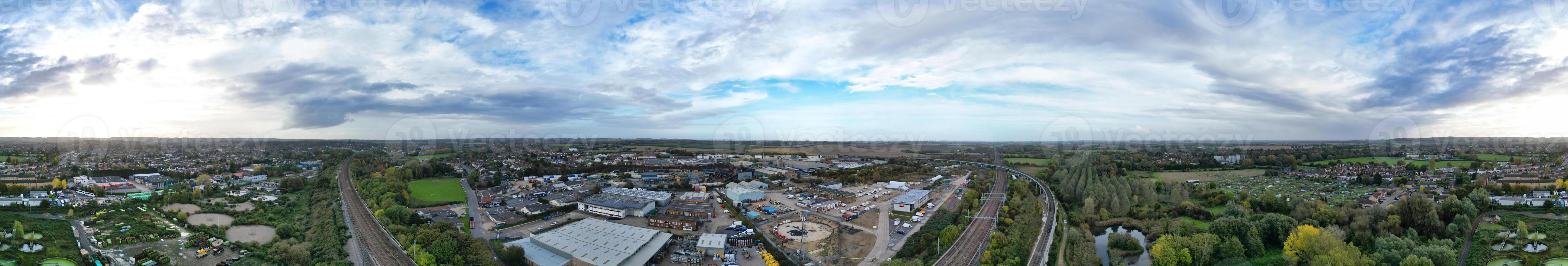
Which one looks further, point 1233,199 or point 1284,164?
point 1284,164

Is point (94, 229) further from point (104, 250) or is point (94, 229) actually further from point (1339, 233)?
point (1339, 233)

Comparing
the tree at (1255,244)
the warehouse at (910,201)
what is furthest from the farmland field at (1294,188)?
the warehouse at (910,201)

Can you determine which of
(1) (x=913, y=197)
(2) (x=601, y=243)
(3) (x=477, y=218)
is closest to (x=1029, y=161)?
(1) (x=913, y=197)

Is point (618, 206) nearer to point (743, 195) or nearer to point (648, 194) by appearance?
point (648, 194)

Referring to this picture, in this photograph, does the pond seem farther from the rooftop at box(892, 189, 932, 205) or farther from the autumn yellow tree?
the rooftop at box(892, 189, 932, 205)

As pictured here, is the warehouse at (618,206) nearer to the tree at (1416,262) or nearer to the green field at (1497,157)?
the tree at (1416,262)

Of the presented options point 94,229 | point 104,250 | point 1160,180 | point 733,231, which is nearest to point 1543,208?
point 1160,180

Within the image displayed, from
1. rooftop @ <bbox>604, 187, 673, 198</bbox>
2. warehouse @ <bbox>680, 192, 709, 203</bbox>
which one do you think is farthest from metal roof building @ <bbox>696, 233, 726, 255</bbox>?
rooftop @ <bbox>604, 187, 673, 198</bbox>
